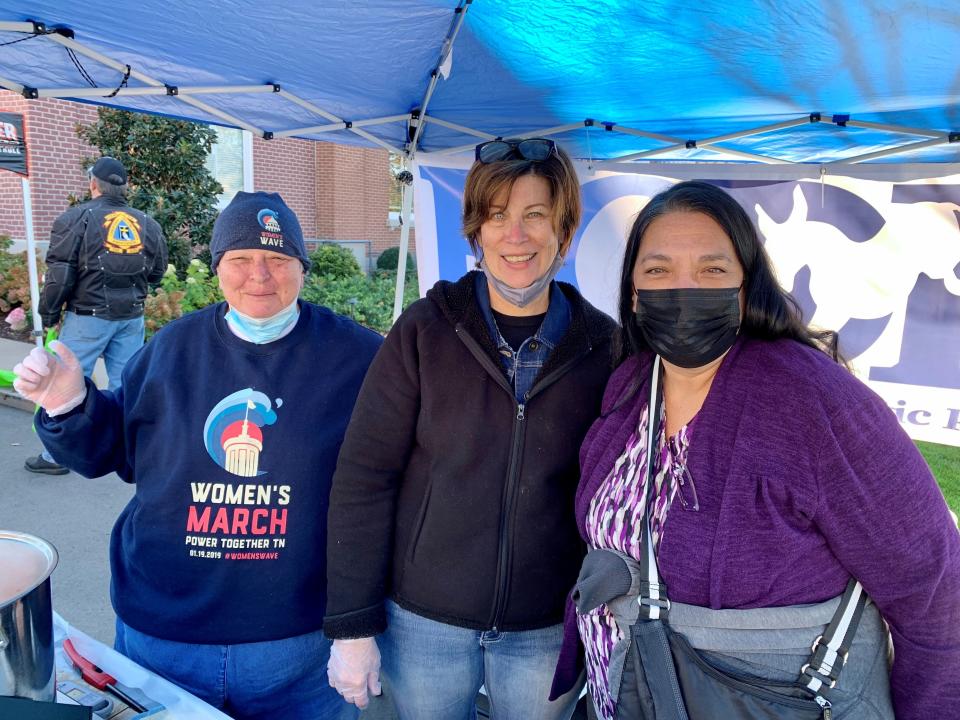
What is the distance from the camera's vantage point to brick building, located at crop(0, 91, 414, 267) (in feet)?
31.8

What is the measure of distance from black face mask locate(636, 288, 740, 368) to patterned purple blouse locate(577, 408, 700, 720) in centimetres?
15

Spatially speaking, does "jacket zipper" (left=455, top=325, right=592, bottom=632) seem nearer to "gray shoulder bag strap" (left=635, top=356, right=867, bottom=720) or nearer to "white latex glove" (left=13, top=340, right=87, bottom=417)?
"gray shoulder bag strap" (left=635, top=356, right=867, bottom=720)

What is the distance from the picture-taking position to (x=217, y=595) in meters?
1.65

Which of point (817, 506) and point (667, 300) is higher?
point (667, 300)

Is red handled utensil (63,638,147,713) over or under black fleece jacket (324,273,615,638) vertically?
under

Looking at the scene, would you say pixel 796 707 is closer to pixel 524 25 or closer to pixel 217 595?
pixel 217 595

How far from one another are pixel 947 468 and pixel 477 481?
257 inches

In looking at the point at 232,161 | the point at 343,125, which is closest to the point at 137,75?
the point at 343,125

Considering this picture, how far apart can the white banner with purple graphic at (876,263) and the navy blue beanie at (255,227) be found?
200 centimetres

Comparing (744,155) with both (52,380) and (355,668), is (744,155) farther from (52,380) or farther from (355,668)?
(52,380)

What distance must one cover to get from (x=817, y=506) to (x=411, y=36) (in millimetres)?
2086

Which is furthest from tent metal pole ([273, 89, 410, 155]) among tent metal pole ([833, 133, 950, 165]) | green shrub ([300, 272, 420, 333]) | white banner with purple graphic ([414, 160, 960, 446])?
green shrub ([300, 272, 420, 333])

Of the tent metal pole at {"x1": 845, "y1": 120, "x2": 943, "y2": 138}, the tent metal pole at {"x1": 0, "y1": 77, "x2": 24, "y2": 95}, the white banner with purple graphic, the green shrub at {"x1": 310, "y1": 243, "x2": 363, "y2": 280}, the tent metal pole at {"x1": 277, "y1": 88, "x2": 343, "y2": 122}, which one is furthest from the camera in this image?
the green shrub at {"x1": 310, "y1": 243, "x2": 363, "y2": 280}

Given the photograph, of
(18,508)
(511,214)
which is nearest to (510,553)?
(511,214)
